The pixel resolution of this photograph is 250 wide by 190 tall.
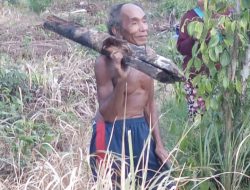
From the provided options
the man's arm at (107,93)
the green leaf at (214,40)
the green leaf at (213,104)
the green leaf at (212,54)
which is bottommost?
the green leaf at (213,104)

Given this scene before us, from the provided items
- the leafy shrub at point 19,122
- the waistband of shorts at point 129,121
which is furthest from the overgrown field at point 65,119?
the waistband of shorts at point 129,121

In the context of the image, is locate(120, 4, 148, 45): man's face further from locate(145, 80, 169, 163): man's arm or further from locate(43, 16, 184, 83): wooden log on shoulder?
locate(145, 80, 169, 163): man's arm

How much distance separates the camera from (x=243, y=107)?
4.83 meters

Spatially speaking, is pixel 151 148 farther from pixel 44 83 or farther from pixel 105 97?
pixel 44 83

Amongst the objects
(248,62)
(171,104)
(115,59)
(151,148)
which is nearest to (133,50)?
(115,59)

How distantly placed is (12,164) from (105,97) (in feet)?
4.78

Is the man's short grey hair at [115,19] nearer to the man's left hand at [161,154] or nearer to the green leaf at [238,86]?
the man's left hand at [161,154]

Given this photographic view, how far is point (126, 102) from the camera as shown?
4.25m

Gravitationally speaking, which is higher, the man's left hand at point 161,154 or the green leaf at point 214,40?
the green leaf at point 214,40

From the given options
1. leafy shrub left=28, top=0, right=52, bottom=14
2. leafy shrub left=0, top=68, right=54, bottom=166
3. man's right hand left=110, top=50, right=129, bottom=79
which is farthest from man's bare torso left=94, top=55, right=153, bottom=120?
leafy shrub left=28, top=0, right=52, bottom=14

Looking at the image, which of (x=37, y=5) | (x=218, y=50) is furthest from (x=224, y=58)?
(x=37, y=5)

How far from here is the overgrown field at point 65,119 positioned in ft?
14.9

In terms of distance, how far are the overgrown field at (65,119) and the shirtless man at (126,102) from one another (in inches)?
5.6

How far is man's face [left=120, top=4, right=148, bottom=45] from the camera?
4.20 metres
